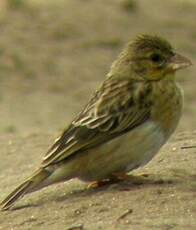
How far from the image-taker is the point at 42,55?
64.5 ft

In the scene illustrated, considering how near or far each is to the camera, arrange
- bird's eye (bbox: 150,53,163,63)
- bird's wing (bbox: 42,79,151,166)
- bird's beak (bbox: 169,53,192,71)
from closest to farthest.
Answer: bird's wing (bbox: 42,79,151,166) → bird's beak (bbox: 169,53,192,71) → bird's eye (bbox: 150,53,163,63)

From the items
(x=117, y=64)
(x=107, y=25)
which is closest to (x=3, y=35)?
(x=107, y=25)

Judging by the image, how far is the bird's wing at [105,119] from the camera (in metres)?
9.55

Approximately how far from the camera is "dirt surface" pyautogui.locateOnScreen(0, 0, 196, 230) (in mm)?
8922

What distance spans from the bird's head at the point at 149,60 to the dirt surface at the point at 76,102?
2.67ft

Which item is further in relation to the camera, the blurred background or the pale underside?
the blurred background

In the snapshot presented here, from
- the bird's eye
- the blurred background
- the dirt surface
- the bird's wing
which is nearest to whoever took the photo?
the dirt surface

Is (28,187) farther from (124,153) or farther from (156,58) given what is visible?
(156,58)

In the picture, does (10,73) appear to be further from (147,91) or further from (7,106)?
(147,91)

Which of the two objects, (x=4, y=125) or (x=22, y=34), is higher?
(x=22, y=34)

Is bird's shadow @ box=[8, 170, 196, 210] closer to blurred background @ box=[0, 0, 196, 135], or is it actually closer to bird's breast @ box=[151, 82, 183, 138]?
bird's breast @ box=[151, 82, 183, 138]

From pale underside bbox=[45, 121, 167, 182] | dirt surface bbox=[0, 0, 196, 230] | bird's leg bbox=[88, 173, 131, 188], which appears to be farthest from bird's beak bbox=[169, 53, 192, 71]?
bird's leg bbox=[88, 173, 131, 188]

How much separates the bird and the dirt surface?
16cm

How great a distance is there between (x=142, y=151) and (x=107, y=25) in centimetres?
1164
